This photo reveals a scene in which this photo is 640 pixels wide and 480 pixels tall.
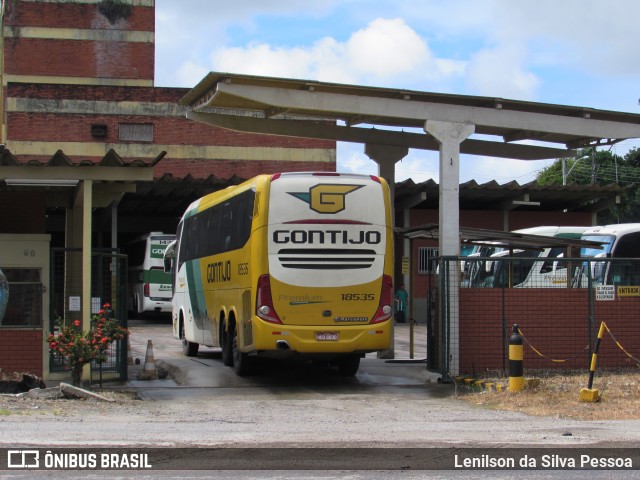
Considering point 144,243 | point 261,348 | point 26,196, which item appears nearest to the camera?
point 261,348

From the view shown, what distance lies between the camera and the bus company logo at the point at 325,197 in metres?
16.5

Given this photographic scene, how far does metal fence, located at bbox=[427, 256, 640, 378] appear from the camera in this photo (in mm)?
17797

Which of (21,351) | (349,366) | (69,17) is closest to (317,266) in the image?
(349,366)

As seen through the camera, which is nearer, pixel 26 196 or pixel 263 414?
pixel 263 414

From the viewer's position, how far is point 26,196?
63.5 ft

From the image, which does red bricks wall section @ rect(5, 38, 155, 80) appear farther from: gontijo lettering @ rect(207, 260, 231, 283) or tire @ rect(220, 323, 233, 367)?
tire @ rect(220, 323, 233, 367)

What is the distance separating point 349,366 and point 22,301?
626cm

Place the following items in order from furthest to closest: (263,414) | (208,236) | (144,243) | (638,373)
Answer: (144,243) → (208,236) → (638,373) → (263,414)

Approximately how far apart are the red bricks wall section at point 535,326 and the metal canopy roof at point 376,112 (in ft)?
11.4

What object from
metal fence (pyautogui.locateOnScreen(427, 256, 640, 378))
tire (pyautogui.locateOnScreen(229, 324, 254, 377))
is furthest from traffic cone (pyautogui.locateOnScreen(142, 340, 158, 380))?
metal fence (pyautogui.locateOnScreen(427, 256, 640, 378))

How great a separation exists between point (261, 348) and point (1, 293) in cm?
457

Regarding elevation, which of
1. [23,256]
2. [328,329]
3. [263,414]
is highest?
[23,256]

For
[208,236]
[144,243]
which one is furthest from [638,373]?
[144,243]

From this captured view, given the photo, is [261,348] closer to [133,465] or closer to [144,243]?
[133,465]
